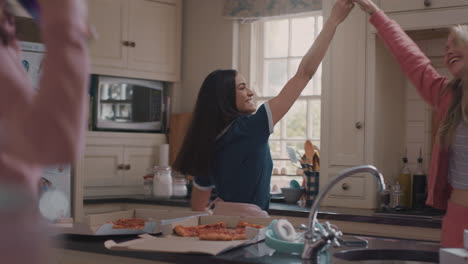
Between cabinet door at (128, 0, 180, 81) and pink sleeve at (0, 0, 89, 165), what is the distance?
3.80 m

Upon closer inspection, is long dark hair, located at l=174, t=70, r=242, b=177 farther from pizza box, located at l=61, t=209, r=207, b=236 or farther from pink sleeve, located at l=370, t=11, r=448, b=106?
pink sleeve, located at l=370, t=11, r=448, b=106

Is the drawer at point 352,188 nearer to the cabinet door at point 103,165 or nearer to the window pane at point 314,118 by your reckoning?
the window pane at point 314,118

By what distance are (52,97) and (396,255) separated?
1491 mm

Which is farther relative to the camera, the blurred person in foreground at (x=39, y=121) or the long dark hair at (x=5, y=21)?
the long dark hair at (x=5, y=21)

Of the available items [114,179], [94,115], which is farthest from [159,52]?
[114,179]

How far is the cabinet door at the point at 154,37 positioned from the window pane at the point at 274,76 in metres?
0.73

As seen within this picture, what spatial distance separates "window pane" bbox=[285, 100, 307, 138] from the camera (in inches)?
163

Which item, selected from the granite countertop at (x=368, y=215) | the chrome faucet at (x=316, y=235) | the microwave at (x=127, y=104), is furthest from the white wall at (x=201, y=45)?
the chrome faucet at (x=316, y=235)

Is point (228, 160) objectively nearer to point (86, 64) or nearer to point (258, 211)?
point (258, 211)

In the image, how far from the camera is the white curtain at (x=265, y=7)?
399 centimetres

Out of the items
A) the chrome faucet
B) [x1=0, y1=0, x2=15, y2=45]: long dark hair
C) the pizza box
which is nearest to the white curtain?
the pizza box

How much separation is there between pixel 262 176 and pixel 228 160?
6.0 inches

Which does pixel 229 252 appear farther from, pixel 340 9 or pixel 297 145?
pixel 297 145

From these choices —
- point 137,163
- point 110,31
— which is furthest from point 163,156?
point 110,31
